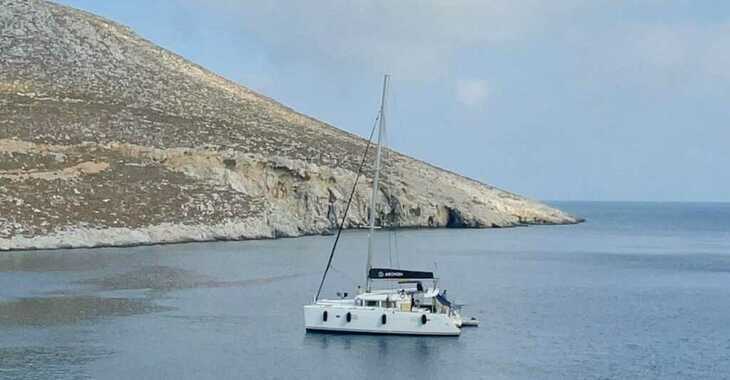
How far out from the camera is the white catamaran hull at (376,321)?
43.8m

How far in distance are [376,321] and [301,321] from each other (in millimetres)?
4521

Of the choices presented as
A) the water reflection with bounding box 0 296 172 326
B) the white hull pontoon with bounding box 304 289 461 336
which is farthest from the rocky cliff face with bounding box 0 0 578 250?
the white hull pontoon with bounding box 304 289 461 336

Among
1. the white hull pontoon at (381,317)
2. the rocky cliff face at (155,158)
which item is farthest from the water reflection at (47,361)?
the rocky cliff face at (155,158)

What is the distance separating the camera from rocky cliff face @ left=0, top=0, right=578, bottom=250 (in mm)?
81375

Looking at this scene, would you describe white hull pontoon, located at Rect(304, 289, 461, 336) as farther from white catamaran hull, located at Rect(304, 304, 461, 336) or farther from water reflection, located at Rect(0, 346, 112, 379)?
water reflection, located at Rect(0, 346, 112, 379)

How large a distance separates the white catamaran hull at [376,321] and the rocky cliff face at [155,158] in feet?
117

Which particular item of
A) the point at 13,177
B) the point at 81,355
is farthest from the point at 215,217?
the point at 81,355

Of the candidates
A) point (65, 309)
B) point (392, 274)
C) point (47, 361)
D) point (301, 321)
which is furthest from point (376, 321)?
point (65, 309)

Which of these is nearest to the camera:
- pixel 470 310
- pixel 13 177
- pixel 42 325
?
pixel 42 325

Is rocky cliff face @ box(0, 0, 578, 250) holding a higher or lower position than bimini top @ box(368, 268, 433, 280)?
higher

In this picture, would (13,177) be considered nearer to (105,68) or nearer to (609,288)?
(105,68)

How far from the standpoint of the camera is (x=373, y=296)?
147 feet

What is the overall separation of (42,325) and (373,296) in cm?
1368

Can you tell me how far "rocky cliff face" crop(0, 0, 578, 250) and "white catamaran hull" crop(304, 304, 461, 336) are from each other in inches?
1407
